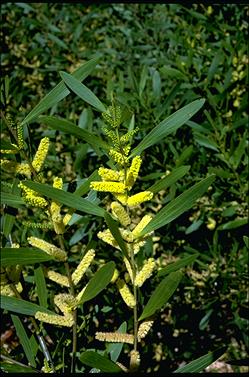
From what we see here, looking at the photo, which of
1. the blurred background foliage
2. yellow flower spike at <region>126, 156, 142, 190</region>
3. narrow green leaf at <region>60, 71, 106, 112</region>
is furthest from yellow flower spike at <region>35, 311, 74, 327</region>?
the blurred background foliage

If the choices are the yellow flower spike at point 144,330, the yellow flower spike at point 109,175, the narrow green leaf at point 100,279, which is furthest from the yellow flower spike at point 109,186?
the yellow flower spike at point 144,330

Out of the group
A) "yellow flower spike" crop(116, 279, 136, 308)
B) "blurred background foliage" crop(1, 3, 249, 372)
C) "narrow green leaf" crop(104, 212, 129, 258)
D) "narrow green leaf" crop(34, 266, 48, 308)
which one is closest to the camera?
"narrow green leaf" crop(104, 212, 129, 258)

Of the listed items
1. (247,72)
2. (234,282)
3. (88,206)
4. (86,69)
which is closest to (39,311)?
(88,206)

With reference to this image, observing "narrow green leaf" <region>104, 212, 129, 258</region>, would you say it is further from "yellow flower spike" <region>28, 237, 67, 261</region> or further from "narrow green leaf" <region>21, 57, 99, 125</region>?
"narrow green leaf" <region>21, 57, 99, 125</region>

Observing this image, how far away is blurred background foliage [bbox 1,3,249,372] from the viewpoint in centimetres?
197

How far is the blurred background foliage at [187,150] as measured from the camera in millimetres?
1967

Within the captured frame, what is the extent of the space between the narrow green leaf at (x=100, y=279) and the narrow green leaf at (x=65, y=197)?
0.33 ft

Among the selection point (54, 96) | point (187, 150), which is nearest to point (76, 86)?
point (54, 96)

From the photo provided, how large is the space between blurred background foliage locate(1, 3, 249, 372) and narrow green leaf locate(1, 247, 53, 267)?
601 millimetres

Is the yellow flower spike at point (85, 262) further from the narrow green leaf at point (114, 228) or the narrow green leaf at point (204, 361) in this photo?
the narrow green leaf at point (204, 361)

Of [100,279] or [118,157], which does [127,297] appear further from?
[118,157]

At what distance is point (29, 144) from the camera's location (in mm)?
Answer: 1025

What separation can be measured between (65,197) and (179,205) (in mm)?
181

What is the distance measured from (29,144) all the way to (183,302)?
1.44m
